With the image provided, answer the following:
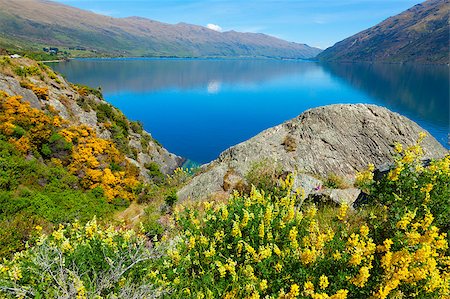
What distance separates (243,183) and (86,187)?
2057 cm

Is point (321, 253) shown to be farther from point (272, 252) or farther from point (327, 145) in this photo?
point (327, 145)

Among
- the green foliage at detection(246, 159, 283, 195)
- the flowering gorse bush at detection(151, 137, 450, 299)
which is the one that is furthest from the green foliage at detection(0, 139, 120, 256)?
the flowering gorse bush at detection(151, 137, 450, 299)

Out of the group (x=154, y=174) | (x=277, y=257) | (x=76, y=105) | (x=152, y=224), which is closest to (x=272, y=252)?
(x=277, y=257)

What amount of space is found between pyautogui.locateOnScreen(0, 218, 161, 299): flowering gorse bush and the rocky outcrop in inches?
427

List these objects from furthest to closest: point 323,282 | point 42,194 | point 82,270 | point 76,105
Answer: point 76,105 < point 42,194 < point 82,270 < point 323,282

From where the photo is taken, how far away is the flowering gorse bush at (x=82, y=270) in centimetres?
630

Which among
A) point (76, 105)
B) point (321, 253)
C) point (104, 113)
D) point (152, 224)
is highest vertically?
point (321, 253)

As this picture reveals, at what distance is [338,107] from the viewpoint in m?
23.7

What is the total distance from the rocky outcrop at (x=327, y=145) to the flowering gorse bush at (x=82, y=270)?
10835 mm

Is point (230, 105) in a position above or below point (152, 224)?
below

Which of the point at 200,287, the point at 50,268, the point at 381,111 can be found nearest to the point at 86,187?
the point at 50,268

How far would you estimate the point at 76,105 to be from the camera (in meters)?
43.8

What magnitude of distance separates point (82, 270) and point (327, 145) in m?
18.8

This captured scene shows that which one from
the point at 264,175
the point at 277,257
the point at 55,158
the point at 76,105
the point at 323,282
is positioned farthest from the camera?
the point at 76,105
